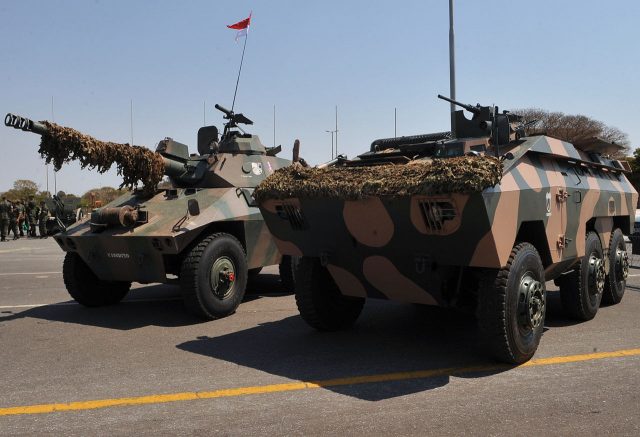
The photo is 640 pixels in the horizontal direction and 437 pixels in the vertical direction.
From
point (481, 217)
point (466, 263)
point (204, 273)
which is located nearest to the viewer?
point (481, 217)

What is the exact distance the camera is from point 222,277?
7.11 meters

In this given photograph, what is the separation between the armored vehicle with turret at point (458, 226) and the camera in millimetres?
4574

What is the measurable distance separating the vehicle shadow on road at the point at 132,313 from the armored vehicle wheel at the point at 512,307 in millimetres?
3347

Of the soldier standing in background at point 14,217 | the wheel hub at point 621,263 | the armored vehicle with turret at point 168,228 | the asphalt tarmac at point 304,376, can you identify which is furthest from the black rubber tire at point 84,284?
the soldier standing in background at point 14,217

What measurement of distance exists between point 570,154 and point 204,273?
3837 mm

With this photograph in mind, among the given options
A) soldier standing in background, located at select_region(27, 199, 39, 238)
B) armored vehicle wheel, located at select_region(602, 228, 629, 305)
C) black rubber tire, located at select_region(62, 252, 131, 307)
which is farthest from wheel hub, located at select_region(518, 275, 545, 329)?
soldier standing in background, located at select_region(27, 199, 39, 238)

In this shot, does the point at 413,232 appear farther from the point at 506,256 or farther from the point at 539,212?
the point at 539,212

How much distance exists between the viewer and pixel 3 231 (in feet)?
74.3

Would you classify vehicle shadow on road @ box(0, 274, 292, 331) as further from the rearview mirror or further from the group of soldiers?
the group of soldiers

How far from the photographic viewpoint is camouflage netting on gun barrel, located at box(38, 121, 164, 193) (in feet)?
21.1

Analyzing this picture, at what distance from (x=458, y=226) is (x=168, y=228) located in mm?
3392

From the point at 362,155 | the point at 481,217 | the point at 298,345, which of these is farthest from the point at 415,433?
the point at 362,155

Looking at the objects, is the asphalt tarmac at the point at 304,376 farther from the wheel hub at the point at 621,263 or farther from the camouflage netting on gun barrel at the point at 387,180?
the camouflage netting on gun barrel at the point at 387,180

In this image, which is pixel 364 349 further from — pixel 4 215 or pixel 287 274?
pixel 4 215
